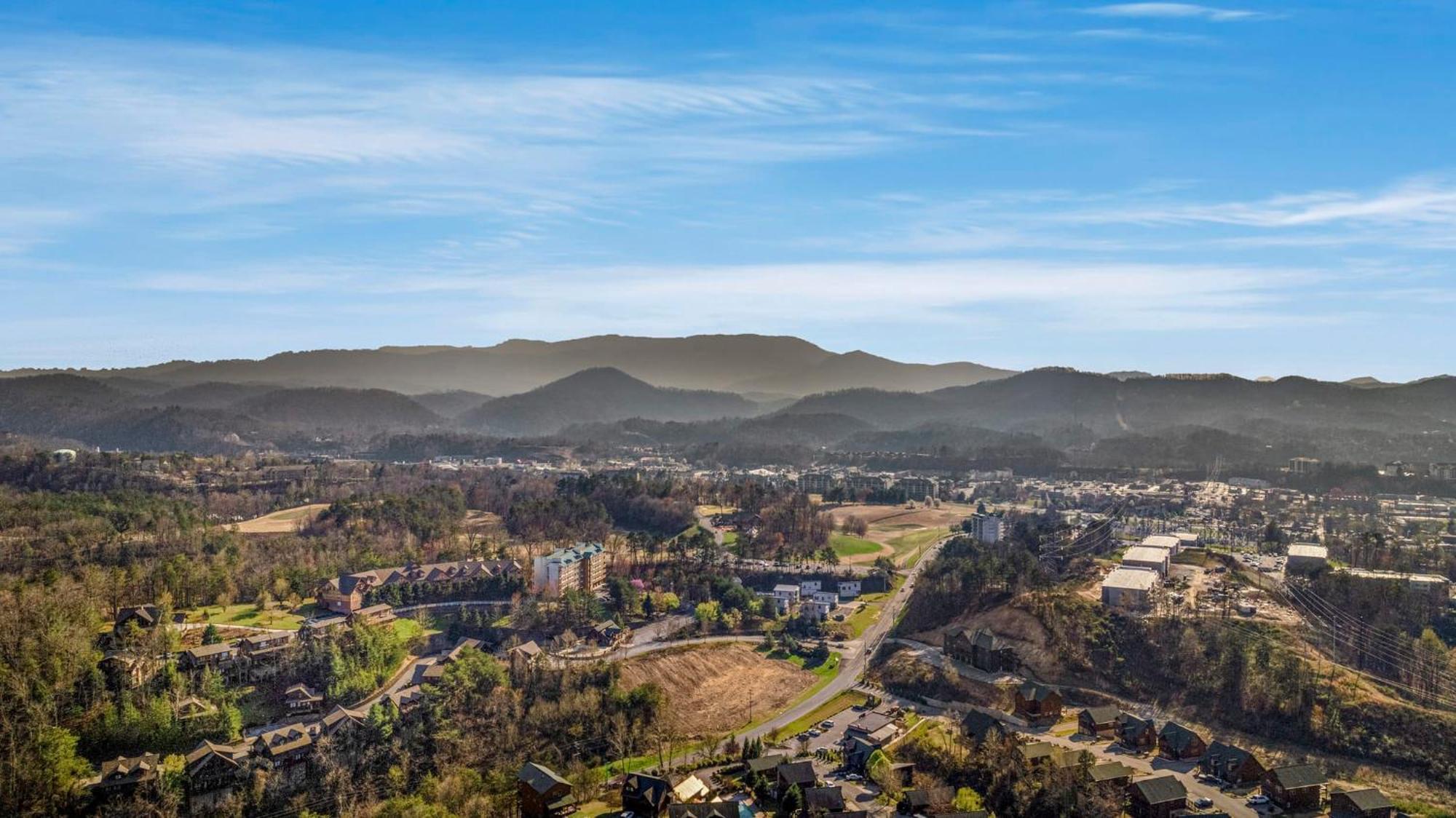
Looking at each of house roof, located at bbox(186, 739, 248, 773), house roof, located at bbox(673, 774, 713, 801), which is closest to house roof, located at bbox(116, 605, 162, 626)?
house roof, located at bbox(186, 739, 248, 773)

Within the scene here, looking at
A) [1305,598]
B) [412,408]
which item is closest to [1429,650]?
[1305,598]

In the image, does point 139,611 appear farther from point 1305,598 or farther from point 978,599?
point 1305,598

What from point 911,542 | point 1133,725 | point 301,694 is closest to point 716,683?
point 301,694

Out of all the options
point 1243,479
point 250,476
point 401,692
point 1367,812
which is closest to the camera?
point 1367,812

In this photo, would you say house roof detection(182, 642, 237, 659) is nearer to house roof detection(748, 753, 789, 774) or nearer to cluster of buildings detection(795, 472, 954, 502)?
house roof detection(748, 753, 789, 774)

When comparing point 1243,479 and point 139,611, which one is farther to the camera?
point 1243,479

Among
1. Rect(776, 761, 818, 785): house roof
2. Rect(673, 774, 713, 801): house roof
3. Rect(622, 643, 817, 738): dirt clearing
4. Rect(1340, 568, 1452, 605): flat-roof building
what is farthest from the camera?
Rect(1340, 568, 1452, 605): flat-roof building

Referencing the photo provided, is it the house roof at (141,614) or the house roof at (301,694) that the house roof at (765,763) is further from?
the house roof at (141,614)

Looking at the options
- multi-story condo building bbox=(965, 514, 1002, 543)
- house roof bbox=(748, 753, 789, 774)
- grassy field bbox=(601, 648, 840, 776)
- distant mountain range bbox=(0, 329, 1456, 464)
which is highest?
distant mountain range bbox=(0, 329, 1456, 464)
